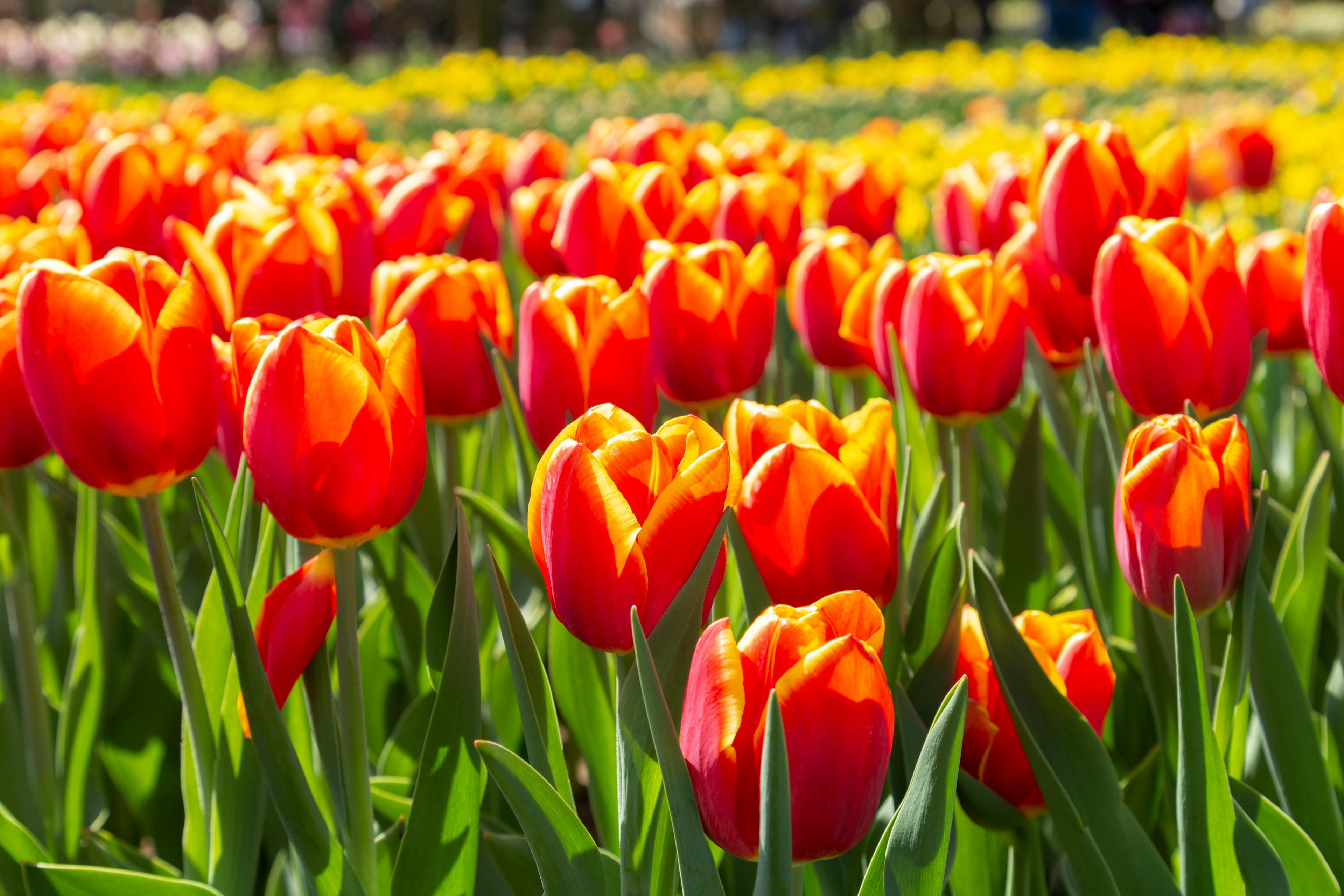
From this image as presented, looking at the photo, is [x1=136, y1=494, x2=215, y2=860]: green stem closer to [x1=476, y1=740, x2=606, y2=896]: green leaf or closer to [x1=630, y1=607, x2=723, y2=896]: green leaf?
[x1=476, y1=740, x2=606, y2=896]: green leaf

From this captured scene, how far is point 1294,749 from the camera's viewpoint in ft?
3.68

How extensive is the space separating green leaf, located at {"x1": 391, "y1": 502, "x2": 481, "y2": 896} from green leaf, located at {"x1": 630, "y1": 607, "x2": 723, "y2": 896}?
0.23 metres

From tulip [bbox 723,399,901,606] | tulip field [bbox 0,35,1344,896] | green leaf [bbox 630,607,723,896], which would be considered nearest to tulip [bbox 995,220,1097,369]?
tulip field [bbox 0,35,1344,896]

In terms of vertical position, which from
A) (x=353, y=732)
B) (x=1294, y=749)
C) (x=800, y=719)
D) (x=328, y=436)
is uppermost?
(x=328, y=436)

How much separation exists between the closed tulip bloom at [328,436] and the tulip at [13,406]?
356 millimetres

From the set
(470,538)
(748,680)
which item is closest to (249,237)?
(470,538)

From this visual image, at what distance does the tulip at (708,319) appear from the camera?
1382mm

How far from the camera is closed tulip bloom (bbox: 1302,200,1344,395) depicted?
1.17 meters

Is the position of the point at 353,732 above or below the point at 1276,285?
below

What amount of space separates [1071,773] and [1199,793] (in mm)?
94

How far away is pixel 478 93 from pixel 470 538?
320 inches

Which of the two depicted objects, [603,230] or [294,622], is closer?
[294,622]

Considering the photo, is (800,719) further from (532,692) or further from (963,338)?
(963,338)

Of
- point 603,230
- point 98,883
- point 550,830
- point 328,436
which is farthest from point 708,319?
point 98,883
